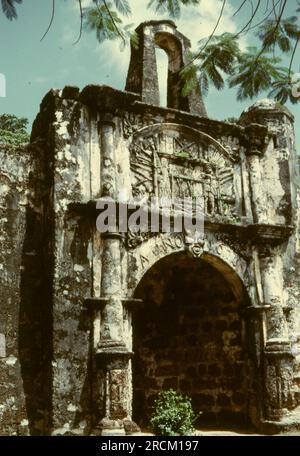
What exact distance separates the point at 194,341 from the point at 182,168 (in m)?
3.25

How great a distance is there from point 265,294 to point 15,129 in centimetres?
1278

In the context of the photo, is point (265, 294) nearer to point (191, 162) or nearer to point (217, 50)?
point (191, 162)

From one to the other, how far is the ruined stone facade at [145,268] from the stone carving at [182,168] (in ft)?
0.08

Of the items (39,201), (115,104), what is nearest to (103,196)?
(39,201)

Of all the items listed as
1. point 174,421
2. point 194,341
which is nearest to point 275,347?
point 194,341

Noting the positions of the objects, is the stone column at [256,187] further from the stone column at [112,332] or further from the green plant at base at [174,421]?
the green plant at base at [174,421]

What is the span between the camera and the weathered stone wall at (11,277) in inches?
269

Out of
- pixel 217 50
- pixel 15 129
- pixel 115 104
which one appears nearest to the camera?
pixel 217 50

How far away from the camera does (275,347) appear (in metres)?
8.30

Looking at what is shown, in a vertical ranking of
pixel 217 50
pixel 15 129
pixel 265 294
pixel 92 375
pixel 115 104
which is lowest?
pixel 92 375

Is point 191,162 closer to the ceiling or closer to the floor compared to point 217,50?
closer to the ceiling

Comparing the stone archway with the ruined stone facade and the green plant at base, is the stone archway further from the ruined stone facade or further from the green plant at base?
→ the green plant at base

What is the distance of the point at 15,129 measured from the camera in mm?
18562

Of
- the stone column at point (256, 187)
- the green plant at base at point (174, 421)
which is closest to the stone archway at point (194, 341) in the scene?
the stone column at point (256, 187)
